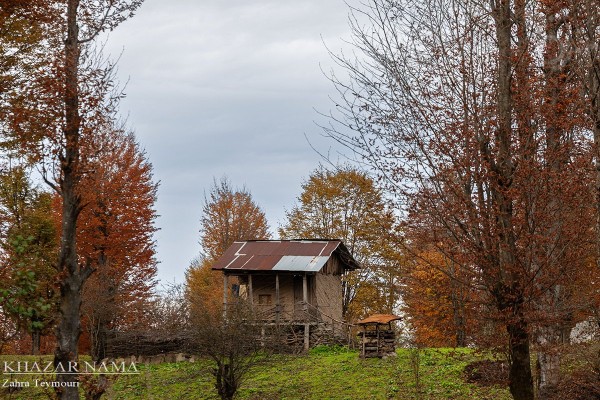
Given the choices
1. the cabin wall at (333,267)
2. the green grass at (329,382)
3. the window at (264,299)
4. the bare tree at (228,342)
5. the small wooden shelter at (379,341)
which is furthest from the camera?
the cabin wall at (333,267)

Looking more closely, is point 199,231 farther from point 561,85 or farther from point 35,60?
point 561,85

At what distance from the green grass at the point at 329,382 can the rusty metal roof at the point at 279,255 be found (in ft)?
17.8

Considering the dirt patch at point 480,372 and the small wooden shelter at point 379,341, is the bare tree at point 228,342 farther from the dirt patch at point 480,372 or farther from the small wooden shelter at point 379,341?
the small wooden shelter at point 379,341

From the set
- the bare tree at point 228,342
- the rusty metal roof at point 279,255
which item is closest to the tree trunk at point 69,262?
the bare tree at point 228,342

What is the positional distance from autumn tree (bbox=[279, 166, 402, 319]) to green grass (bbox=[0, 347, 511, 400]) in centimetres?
1119

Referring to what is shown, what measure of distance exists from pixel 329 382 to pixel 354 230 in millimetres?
17587

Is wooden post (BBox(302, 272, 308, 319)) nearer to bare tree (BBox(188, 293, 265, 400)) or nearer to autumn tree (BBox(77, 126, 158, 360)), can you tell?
autumn tree (BBox(77, 126, 158, 360))

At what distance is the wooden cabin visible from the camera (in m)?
27.8

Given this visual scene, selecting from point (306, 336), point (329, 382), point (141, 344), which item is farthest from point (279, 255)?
point (329, 382)

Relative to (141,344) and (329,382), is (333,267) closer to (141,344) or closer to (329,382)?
(141,344)

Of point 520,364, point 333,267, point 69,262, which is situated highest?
point 333,267

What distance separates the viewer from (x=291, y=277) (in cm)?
2975

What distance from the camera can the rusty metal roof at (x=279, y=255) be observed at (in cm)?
2786

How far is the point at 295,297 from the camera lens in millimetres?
29469
